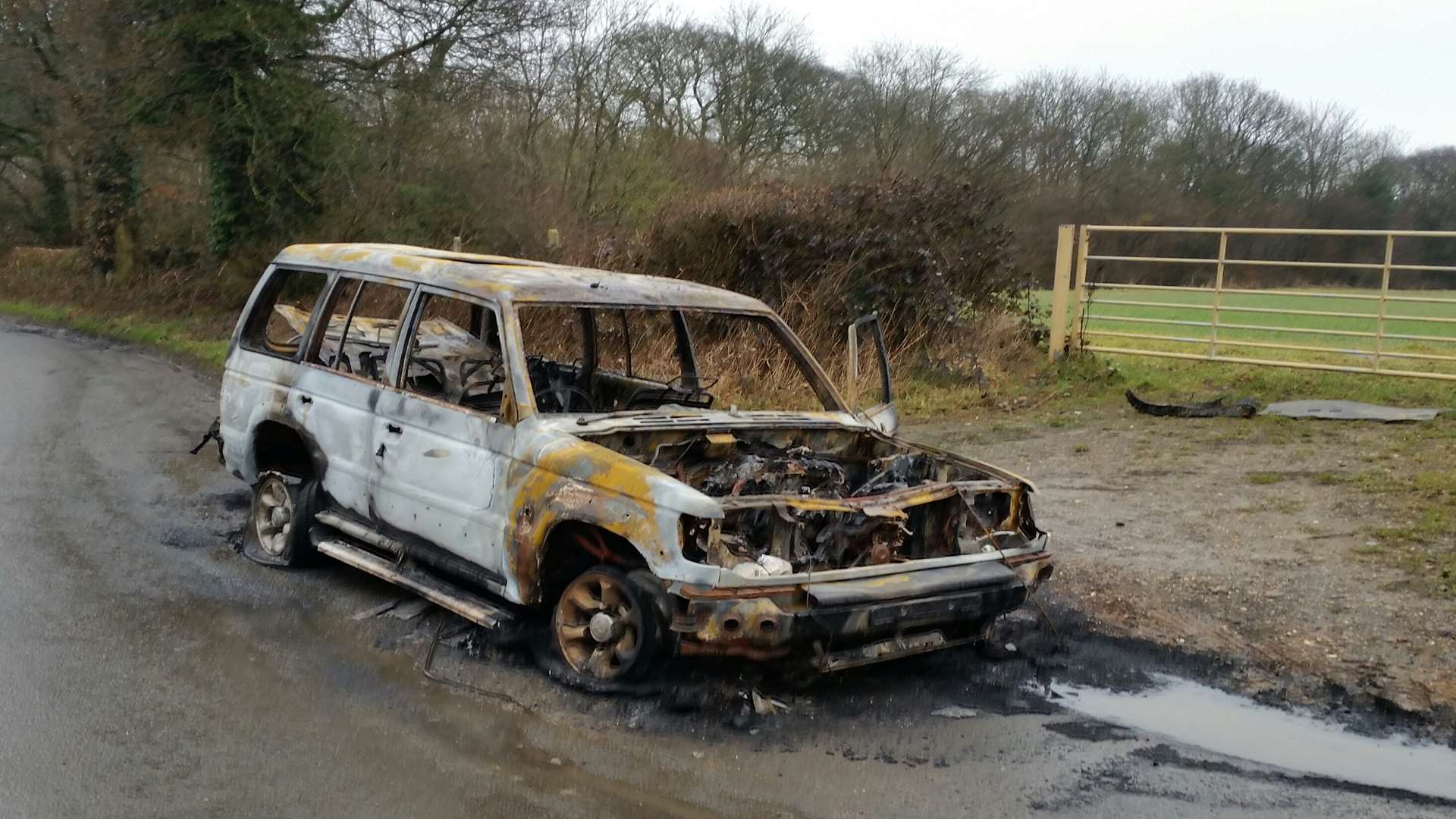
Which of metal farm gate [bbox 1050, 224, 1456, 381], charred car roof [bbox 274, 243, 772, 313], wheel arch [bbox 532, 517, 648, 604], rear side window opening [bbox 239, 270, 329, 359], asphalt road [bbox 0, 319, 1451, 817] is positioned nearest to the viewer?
asphalt road [bbox 0, 319, 1451, 817]

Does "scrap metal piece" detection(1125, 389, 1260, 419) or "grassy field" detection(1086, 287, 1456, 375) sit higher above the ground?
"grassy field" detection(1086, 287, 1456, 375)

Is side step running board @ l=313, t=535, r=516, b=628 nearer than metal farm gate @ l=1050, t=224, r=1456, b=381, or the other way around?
side step running board @ l=313, t=535, r=516, b=628

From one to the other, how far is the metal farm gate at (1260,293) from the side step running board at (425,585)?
1030cm

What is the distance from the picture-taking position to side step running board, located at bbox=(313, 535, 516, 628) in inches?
212

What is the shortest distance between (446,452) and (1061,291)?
10885mm

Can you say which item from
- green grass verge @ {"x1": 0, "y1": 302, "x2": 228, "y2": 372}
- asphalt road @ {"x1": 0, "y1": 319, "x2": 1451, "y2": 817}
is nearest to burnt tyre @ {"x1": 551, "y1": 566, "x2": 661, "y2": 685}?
asphalt road @ {"x1": 0, "y1": 319, "x2": 1451, "y2": 817}

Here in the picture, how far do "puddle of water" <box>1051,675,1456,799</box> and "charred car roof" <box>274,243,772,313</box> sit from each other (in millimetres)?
2757

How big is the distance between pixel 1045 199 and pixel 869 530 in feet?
87.0

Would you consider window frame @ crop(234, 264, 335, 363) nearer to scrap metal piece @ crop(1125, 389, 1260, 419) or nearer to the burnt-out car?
the burnt-out car

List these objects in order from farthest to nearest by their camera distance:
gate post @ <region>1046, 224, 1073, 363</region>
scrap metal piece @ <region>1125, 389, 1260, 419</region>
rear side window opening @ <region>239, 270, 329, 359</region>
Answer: gate post @ <region>1046, 224, 1073, 363</region> → scrap metal piece @ <region>1125, 389, 1260, 419</region> → rear side window opening @ <region>239, 270, 329, 359</region>

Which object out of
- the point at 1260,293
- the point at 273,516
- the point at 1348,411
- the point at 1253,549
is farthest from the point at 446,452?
the point at 1260,293

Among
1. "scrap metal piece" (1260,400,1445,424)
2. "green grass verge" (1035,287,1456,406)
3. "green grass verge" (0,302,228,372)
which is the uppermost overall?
"green grass verge" (1035,287,1456,406)

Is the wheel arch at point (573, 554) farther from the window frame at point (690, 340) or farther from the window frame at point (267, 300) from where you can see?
the window frame at point (267, 300)

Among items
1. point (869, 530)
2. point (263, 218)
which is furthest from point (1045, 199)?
point (869, 530)
